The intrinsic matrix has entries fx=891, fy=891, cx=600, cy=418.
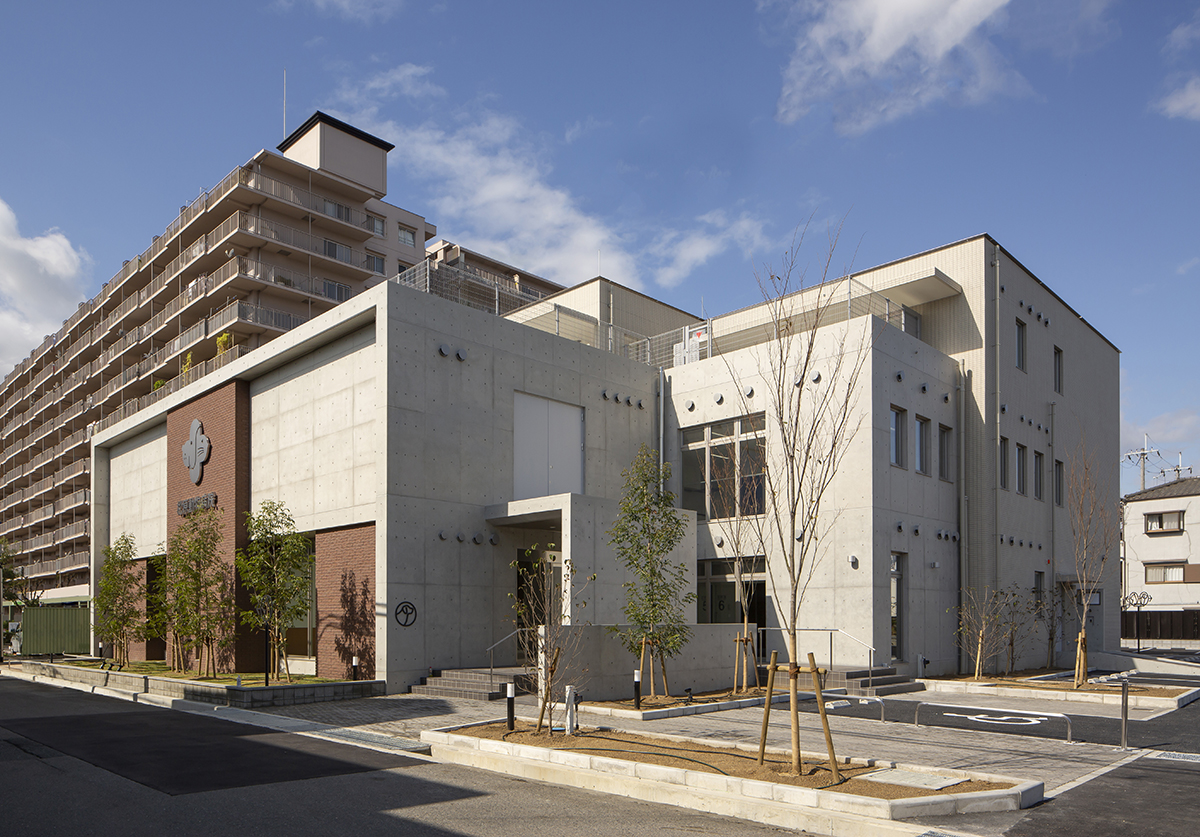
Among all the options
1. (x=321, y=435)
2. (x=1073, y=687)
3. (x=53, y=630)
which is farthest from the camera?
(x=53, y=630)

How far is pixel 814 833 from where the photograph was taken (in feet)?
26.7

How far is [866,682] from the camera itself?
66.9 ft

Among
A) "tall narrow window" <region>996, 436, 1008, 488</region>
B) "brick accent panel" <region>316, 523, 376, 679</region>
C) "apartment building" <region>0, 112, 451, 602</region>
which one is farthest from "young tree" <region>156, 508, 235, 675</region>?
"tall narrow window" <region>996, 436, 1008, 488</region>

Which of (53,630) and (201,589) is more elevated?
(201,589)

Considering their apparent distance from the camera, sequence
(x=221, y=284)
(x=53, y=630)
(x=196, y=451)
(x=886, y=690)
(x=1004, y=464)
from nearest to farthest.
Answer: (x=886, y=690) < (x=1004, y=464) < (x=196, y=451) < (x=53, y=630) < (x=221, y=284)

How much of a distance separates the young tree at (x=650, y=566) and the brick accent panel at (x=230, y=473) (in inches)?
509

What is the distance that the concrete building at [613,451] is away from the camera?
20.7 metres

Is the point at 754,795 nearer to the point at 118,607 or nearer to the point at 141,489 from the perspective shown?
the point at 118,607

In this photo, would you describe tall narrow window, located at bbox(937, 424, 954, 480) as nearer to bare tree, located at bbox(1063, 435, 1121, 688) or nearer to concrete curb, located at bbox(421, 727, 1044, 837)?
bare tree, located at bbox(1063, 435, 1121, 688)

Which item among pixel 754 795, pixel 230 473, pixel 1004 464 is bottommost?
pixel 754 795

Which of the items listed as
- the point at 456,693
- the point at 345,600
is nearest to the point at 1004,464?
the point at 456,693

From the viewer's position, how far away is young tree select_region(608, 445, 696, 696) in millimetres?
16969

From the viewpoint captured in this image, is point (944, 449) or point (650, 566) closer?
point (650, 566)

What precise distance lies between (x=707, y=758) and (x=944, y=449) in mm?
17942
